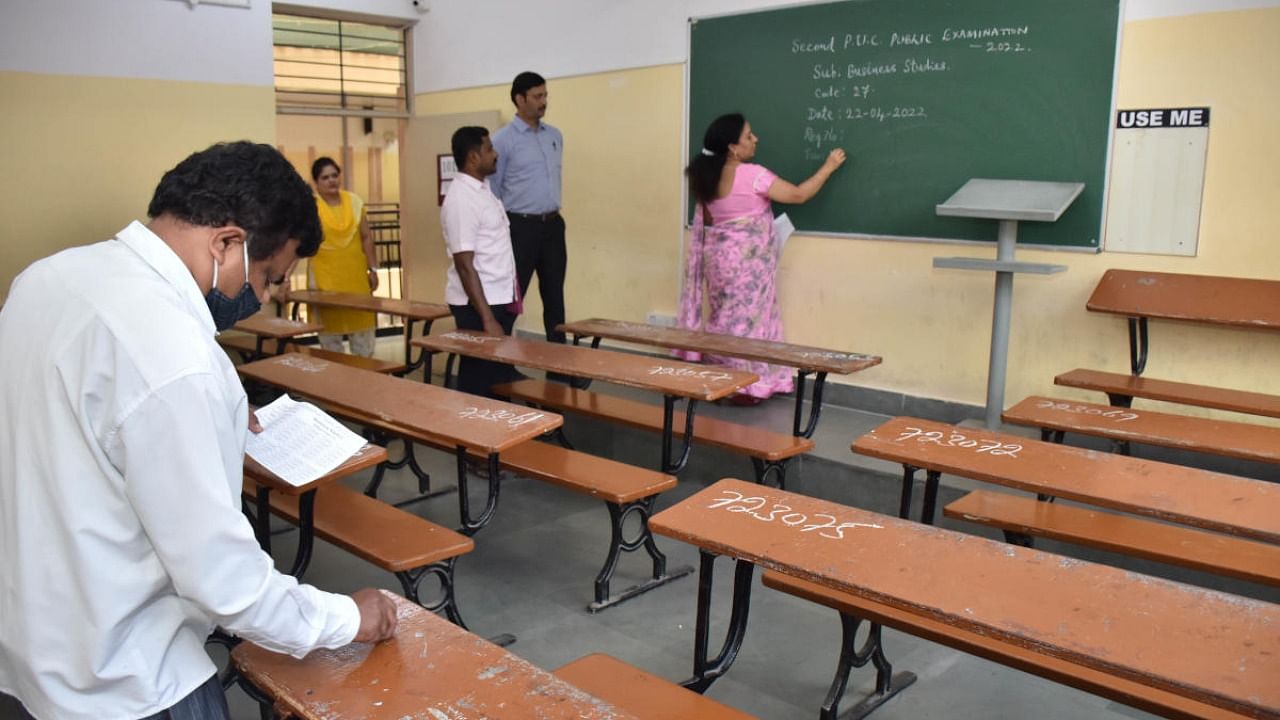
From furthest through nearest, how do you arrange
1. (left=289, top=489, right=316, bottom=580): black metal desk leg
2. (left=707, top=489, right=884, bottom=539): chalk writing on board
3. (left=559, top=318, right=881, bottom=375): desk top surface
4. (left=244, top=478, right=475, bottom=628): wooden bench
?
(left=559, top=318, right=881, bottom=375): desk top surface, (left=289, top=489, right=316, bottom=580): black metal desk leg, (left=244, top=478, right=475, bottom=628): wooden bench, (left=707, top=489, right=884, bottom=539): chalk writing on board

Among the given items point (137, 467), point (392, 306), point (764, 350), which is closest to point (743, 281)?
point (764, 350)

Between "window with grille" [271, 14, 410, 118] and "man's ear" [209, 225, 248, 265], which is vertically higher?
"window with grille" [271, 14, 410, 118]

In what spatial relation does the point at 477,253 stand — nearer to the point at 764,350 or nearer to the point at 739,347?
the point at 739,347

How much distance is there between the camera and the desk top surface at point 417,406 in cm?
290

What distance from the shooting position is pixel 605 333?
468 centimetres

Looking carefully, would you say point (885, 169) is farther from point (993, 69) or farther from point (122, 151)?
point (122, 151)

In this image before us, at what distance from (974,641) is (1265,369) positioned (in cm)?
254

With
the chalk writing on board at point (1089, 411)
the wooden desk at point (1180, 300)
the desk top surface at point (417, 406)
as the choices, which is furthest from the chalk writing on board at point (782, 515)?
the wooden desk at point (1180, 300)

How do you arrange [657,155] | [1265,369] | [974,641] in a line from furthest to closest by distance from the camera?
[657,155]
[1265,369]
[974,641]

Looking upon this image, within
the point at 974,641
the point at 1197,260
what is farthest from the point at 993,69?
the point at 974,641

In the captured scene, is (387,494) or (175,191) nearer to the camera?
(175,191)

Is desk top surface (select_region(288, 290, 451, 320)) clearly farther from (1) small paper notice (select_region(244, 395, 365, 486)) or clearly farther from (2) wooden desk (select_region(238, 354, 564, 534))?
(1) small paper notice (select_region(244, 395, 365, 486))

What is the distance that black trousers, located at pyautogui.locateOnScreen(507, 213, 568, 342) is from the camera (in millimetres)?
5418

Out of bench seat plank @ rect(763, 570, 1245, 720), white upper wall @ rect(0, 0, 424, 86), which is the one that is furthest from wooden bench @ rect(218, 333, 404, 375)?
bench seat plank @ rect(763, 570, 1245, 720)
